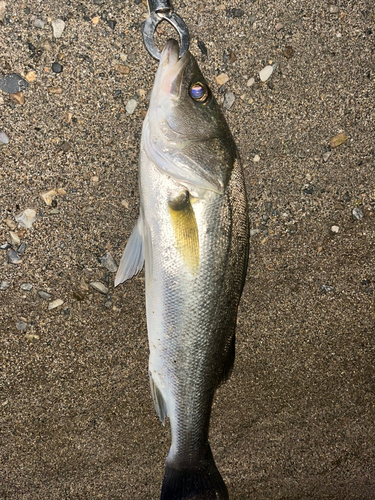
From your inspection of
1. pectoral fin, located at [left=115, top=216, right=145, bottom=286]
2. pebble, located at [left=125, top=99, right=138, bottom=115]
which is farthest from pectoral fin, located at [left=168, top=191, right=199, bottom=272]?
pebble, located at [left=125, top=99, right=138, bottom=115]

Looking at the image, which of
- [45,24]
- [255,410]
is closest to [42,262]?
[45,24]

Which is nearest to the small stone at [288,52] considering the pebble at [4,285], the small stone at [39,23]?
the small stone at [39,23]

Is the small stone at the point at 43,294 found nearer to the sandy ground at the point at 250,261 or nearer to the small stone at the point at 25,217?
the sandy ground at the point at 250,261

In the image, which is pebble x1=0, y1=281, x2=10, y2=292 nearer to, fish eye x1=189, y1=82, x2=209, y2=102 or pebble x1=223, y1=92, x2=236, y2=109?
fish eye x1=189, y1=82, x2=209, y2=102

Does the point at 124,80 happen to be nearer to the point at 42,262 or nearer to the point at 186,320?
the point at 42,262

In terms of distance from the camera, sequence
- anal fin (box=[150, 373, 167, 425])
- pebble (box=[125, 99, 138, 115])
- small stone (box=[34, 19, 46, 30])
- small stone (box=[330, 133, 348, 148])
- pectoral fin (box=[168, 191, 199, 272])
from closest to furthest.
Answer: pectoral fin (box=[168, 191, 199, 272]), anal fin (box=[150, 373, 167, 425]), small stone (box=[34, 19, 46, 30]), pebble (box=[125, 99, 138, 115]), small stone (box=[330, 133, 348, 148])
